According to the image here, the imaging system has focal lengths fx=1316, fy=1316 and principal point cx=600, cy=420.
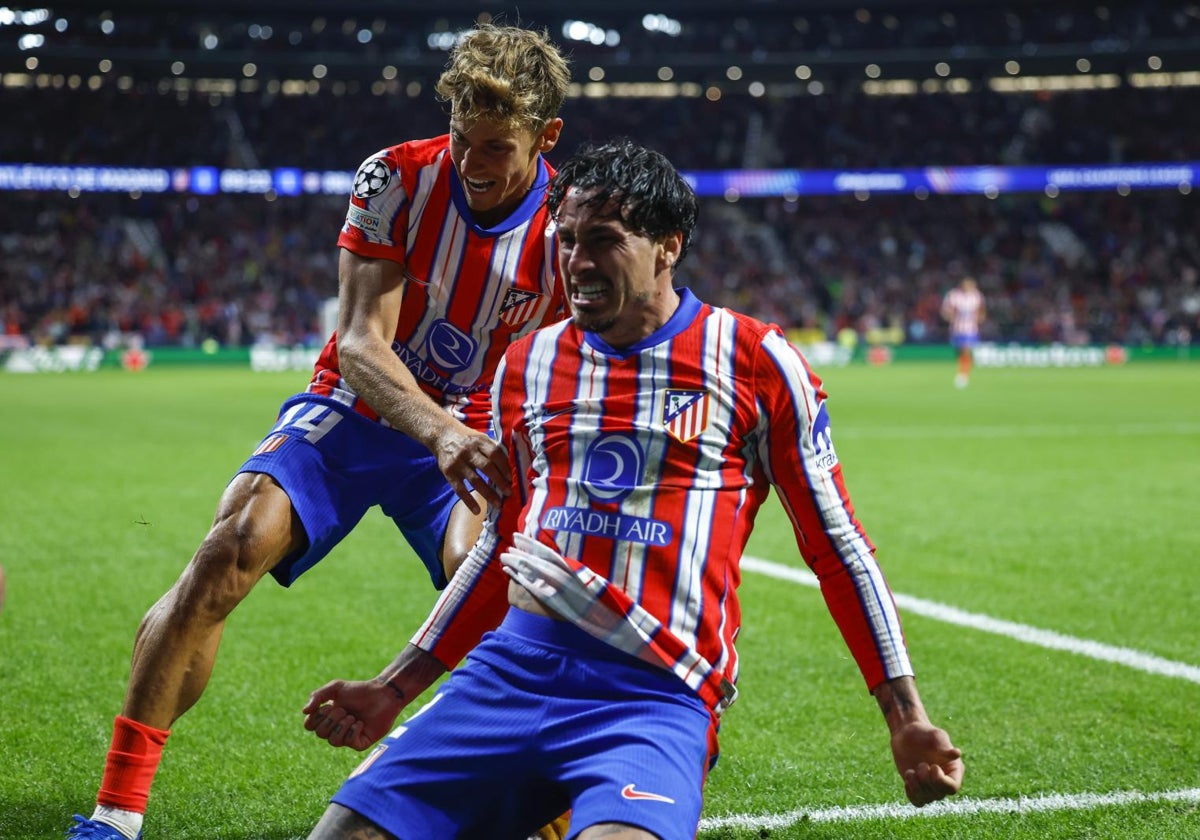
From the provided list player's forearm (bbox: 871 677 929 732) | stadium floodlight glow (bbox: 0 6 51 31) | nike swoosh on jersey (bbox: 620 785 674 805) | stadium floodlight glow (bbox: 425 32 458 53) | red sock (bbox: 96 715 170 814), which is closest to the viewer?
nike swoosh on jersey (bbox: 620 785 674 805)

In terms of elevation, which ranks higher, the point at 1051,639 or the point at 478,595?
the point at 478,595

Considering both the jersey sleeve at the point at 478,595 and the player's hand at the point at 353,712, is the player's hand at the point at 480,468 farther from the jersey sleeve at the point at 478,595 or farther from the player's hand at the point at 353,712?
the player's hand at the point at 353,712

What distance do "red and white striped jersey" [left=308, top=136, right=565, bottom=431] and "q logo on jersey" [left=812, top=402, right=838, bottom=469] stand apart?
1.45 m

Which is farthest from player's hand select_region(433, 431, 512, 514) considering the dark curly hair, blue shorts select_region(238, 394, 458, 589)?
blue shorts select_region(238, 394, 458, 589)

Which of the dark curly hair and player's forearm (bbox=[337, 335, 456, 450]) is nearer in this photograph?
the dark curly hair

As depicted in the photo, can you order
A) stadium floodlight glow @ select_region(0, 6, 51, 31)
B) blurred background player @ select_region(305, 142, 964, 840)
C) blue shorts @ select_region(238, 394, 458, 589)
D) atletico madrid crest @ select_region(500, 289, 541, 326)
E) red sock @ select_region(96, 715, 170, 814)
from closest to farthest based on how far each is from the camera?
blurred background player @ select_region(305, 142, 964, 840)
red sock @ select_region(96, 715, 170, 814)
blue shorts @ select_region(238, 394, 458, 589)
atletico madrid crest @ select_region(500, 289, 541, 326)
stadium floodlight glow @ select_region(0, 6, 51, 31)

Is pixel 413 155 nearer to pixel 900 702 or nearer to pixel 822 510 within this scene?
pixel 822 510

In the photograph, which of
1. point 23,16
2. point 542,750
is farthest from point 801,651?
point 23,16

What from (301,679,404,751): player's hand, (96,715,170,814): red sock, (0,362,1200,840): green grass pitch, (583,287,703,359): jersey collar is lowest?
(0,362,1200,840): green grass pitch

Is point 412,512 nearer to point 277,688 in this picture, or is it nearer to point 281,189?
point 277,688

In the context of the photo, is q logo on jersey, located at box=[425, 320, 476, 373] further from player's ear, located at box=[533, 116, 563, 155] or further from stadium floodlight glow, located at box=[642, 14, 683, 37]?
stadium floodlight glow, located at box=[642, 14, 683, 37]

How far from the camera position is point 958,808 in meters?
3.58

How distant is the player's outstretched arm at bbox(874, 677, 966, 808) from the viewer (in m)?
2.32

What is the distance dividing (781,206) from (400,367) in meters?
43.1
